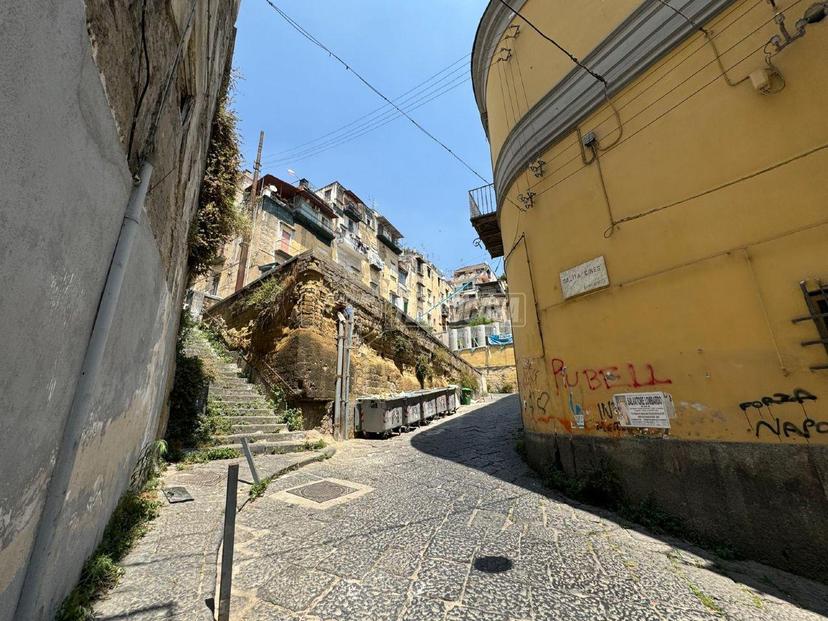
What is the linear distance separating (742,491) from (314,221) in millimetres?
23773

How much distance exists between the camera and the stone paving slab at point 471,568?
226 cm

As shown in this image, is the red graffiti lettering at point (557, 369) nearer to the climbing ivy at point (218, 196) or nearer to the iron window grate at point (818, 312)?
the iron window grate at point (818, 312)

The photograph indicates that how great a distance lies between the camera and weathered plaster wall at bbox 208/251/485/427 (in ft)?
26.1

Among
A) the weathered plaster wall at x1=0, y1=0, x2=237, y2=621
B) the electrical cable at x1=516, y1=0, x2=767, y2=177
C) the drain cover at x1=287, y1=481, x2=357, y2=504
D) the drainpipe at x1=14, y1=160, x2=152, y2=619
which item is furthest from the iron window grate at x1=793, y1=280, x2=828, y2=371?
the drainpipe at x1=14, y1=160, x2=152, y2=619

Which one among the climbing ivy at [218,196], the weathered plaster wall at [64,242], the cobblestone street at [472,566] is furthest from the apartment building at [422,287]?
the weathered plaster wall at [64,242]

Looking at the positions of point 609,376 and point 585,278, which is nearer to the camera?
point 609,376

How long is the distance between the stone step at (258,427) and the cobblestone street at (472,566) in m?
2.59

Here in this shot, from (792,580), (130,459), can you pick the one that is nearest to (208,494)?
(130,459)

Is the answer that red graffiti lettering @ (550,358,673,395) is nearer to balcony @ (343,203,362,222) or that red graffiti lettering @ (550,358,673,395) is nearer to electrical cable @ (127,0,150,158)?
electrical cable @ (127,0,150,158)

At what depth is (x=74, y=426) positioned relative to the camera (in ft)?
6.16

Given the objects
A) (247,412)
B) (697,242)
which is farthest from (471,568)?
(247,412)

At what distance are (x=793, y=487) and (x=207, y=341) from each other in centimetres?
1101

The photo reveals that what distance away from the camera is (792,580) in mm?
2799

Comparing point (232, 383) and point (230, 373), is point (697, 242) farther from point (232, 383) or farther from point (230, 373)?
point (230, 373)
